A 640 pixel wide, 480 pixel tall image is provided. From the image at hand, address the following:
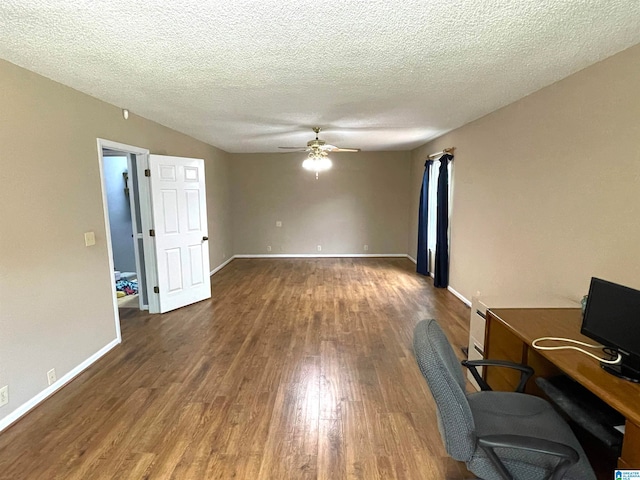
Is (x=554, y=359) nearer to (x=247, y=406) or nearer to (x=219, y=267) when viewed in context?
(x=247, y=406)

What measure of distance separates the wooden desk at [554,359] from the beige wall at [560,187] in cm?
51

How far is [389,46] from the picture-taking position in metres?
1.96

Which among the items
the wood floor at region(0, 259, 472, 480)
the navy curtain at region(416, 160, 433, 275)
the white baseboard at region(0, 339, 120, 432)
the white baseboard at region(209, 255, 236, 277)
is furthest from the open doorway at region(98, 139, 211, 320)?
the navy curtain at region(416, 160, 433, 275)

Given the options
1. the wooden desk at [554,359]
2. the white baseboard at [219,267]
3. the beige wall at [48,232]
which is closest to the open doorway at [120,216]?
the white baseboard at [219,267]

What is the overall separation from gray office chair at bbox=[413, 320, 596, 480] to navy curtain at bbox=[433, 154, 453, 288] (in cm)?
371

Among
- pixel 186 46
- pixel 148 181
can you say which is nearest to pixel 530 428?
pixel 186 46

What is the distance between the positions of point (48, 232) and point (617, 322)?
3616 mm

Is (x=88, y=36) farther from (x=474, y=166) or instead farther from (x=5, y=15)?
(x=474, y=166)

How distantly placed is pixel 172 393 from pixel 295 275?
12.2 feet

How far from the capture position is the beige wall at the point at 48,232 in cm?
217

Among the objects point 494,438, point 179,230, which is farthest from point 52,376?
point 494,438

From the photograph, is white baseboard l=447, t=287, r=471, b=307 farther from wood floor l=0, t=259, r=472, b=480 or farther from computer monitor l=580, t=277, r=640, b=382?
computer monitor l=580, t=277, r=640, b=382

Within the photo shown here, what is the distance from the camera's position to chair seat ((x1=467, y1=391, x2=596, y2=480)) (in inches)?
50.3

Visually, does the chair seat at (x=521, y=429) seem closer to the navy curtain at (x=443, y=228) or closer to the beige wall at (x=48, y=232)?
the beige wall at (x=48, y=232)
